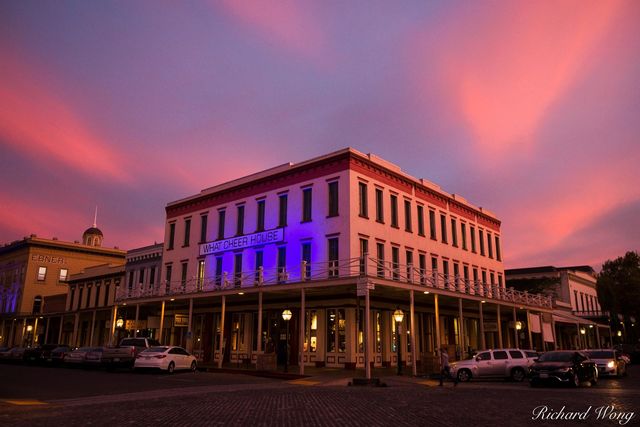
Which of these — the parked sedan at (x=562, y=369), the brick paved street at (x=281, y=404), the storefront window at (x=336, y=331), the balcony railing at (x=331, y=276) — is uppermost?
the balcony railing at (x=331, y=276)

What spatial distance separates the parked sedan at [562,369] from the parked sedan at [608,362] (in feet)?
16.3

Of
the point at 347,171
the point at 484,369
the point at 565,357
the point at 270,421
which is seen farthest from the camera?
the point at 347,171

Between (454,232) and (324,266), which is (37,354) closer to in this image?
(324,266)

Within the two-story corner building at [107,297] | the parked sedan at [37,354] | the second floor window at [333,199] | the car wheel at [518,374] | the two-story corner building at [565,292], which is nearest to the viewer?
the car wheel at [518,374]

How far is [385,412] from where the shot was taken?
1269 centimetres

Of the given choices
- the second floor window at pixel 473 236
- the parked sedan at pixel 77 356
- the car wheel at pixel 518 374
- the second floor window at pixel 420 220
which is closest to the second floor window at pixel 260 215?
the second floor window at pixel 420 220

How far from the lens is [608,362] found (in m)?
25.6

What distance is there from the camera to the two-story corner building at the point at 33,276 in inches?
2501

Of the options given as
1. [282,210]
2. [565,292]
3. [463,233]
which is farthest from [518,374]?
[565,292]

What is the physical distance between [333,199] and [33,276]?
4994 centimetres

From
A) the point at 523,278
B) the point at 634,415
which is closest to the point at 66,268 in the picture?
the point at 523,278

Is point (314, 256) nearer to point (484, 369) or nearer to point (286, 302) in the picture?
point (286, 302)

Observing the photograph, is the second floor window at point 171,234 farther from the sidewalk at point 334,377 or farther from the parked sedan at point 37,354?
the sidewalk at point 334,377

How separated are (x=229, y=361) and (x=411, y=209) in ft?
53.7
